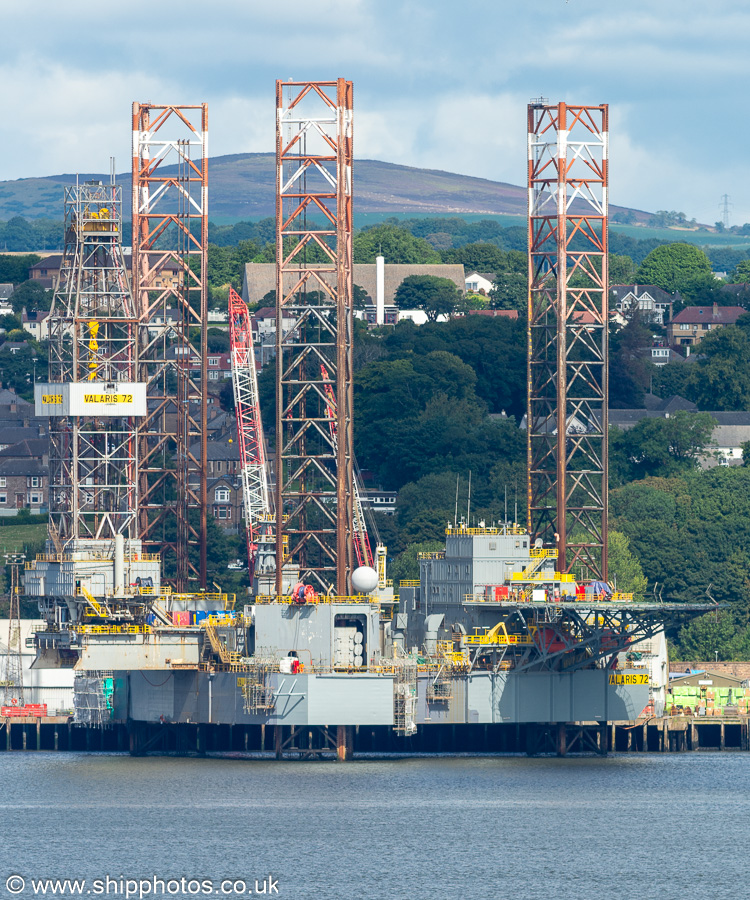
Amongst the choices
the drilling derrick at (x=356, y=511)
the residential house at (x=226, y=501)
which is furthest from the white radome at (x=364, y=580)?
the residential house at (x=226, y=501)

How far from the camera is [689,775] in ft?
343

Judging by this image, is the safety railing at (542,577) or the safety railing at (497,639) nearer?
the safety railing at (497,639)

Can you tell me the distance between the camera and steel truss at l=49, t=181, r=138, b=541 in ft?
388

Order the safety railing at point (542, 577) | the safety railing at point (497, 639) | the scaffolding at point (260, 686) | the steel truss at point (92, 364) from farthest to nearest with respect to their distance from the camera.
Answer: the steel truss at point (92, 364) → the safety railing at point (542, 577) → the safety railing at point (497, 639) → the scaffolding at point (260, 686)

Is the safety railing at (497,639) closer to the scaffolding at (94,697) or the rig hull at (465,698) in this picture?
the rig hull at (465,698)

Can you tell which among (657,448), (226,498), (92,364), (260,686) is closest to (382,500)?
(226,498)

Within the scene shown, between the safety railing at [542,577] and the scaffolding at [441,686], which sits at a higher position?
the safety railing at [542,577]

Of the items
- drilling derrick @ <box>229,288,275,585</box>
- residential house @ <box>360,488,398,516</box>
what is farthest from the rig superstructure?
residential house @ <box>360,488,398,516</box>

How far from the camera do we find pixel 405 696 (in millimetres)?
103500

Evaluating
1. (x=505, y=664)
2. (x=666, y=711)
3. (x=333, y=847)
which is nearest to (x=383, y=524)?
(x=666, y=711)

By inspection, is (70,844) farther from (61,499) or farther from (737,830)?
(61,499)

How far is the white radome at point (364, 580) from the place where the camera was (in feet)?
349

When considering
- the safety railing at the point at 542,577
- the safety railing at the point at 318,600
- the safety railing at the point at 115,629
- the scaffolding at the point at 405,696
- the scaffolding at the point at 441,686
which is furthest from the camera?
the safety railing at the point at 542,577

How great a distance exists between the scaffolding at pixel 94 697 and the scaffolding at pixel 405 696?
14.5m
